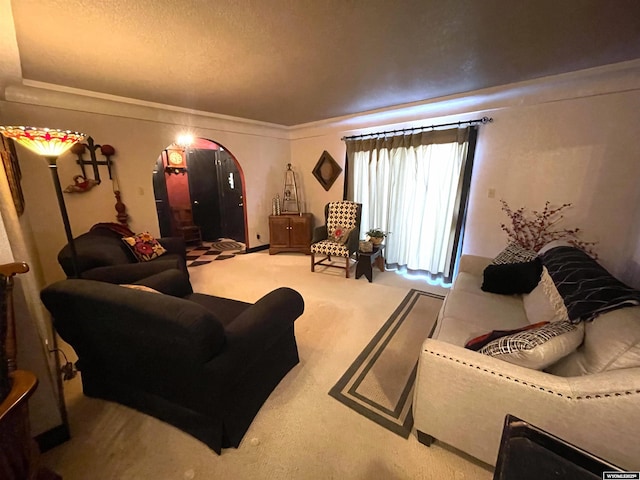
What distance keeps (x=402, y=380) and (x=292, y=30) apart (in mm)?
2493

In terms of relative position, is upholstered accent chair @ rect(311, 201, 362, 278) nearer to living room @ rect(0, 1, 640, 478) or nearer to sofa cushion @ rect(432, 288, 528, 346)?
living room @ rect(0, 1, 640, 478)

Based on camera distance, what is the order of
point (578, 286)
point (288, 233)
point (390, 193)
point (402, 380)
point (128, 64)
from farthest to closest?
point (288, 233) < point (390, 193) < point (128, 64) < point (402, 380) < point (578, 286)

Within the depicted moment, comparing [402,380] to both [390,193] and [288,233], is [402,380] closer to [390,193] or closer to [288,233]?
[390,193]

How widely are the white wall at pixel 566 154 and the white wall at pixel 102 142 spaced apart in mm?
3116

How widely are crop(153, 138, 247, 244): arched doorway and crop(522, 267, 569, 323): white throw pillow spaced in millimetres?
4224

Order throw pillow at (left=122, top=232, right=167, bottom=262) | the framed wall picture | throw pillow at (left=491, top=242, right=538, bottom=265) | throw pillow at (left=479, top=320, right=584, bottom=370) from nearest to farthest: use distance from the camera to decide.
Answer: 1. throw pillow at (left=479, top=320, right=584, bottom=370)
2. throw pillow at (left=491, top=242, right=538, bottom=265)
3. throw pillow at (left=122, top=232, right=167, bottom=262)
4. the framed wall picture

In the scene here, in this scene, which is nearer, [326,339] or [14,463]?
[14,463]

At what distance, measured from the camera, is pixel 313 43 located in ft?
5.87

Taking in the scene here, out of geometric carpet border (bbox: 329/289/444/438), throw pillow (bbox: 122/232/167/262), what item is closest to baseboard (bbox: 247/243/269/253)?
throw pillow (bbox: 122/232/167/262)

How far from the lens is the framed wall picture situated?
438cm

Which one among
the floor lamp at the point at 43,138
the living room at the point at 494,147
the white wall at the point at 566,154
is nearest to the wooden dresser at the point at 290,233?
the living room at the point at 494,147

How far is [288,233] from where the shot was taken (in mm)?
4547

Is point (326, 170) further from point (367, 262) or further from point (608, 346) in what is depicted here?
point (608, 346)

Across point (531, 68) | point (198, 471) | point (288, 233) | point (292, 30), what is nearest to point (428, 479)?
point (198, 471)
